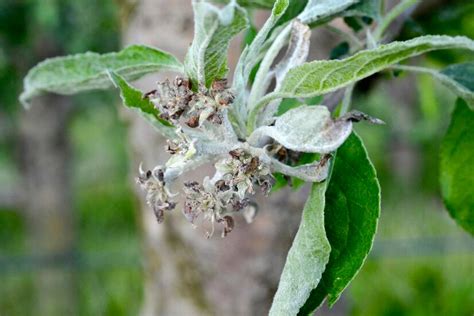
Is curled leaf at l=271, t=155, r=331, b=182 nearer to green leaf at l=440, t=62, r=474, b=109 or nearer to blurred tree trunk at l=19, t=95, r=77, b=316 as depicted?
green leaf at l=440, t=62, r=474, b=109

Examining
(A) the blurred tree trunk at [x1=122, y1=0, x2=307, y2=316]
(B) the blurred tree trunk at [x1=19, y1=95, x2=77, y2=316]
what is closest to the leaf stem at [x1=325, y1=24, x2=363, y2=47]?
(A) the blurred tree trunk at [x1=122, y1=0, x2=307, y2=316]

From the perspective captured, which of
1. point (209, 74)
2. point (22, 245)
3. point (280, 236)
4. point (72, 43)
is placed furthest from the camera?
point (22, 245)

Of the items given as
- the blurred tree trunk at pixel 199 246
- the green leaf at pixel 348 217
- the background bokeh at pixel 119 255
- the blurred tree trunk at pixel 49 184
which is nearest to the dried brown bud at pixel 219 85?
the green leaf at pixel 348 217

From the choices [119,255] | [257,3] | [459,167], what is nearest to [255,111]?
[257,3]

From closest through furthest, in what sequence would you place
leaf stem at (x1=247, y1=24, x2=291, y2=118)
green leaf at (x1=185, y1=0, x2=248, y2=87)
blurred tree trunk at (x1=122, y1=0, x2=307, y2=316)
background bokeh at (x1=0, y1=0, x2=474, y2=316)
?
green leaf at (x1=185, y1=0, x2=248, y2=87) < leaf stem at (x1=247, y1=24, x2=291, y2=118) < blurred tree trunk at (x1=122, y1=0, x2=307, y2=316) < background bokeh at (x1=0, y1=0, x2=474, y2=316)

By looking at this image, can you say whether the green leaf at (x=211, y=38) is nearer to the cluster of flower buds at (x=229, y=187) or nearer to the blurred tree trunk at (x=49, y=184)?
the cluster of flower buds at (x=229, y=187)

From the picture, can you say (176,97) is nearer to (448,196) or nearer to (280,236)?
(448,196)

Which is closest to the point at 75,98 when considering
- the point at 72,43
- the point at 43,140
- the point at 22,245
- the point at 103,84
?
the point at 43,140
